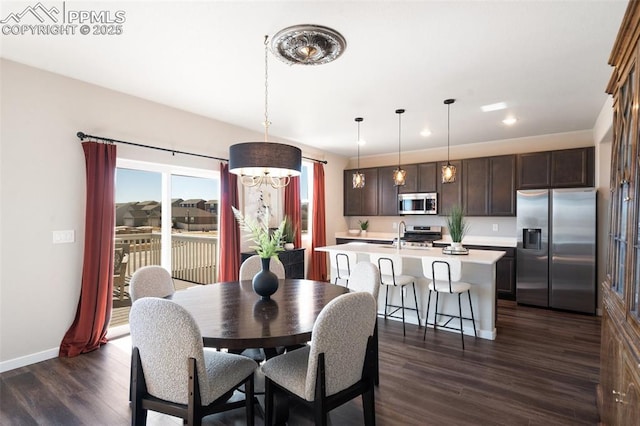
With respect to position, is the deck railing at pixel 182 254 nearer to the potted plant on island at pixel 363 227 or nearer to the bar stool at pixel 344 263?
the bar stool at pixel 344 263

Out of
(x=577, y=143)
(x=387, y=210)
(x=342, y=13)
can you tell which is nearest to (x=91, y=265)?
(x=342, y=13)

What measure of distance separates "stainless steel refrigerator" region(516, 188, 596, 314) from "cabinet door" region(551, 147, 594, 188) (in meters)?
0.46

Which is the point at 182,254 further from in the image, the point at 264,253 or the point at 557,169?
the point at 557,169

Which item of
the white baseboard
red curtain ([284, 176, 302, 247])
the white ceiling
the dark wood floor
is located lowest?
the dark wood floor

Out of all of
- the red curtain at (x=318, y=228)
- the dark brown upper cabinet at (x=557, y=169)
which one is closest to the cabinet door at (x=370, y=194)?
the red curtain at (x=318, y=228)

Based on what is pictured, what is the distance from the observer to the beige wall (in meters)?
2.89

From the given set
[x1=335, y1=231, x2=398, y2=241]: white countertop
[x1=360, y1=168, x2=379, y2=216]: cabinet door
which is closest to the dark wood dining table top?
[x1=335, y1=231, x2=398, y2=241]: white countertop

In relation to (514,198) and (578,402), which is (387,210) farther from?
(578,402)

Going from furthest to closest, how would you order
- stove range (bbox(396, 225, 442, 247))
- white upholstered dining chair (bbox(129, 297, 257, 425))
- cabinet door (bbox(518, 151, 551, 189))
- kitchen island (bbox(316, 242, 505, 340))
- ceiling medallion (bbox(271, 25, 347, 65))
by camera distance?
1. stove range (bbox(396, 225, 442, 247))
2. cabinet door (bbox(518, 151, 551, 189))
3. kitchen island (bbox(316, 242, 505, 340))
4. ceiling medallion (bbox(271, 25, 347, 65))
5. white upholstered dining chair (bbox(129, 297, 257, 425))

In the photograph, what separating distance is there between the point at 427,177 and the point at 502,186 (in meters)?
1.28

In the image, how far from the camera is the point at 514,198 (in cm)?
542

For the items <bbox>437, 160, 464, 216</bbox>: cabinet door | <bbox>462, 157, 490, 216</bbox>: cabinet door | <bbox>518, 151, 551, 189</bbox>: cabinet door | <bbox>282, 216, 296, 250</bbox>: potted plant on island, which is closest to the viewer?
<bbox>518, 151, 551, 189</bbox>: cabinet door

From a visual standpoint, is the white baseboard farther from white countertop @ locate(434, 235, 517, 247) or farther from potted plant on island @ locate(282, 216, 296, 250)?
white countertop @ locate(434, 235, 517, 247)

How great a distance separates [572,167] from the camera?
496cm
